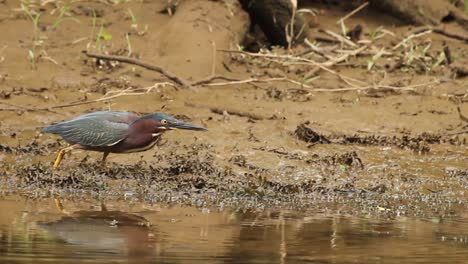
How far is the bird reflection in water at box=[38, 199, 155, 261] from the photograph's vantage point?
5.41 metres

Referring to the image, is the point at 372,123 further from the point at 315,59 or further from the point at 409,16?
the point at 409,16

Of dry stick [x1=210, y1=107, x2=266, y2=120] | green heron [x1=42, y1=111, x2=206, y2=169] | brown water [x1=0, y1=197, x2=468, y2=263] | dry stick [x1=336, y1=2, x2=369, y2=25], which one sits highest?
dry stick [x1=336, y1=2, x2=369, y2=25]

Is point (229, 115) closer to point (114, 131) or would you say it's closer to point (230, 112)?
point (230, 112)

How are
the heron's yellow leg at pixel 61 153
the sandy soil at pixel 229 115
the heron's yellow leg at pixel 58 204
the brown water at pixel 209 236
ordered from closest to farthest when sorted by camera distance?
the brown water at pixel 209 236 < the heron's yellow leg at pixel 58 204 < the sandy soil at pixel 229 115 < the heron's yellow leg at pixel 61 153

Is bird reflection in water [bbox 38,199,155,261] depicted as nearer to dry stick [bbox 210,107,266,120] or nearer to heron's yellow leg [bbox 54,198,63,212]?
heron's yellow leg [bbox 54,198,63,212]

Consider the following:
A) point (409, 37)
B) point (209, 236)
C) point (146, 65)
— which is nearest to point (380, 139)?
point (409, 37)

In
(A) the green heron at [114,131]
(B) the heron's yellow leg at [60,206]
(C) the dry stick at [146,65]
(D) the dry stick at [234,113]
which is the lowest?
(B) the heron's yellow leg at [60,206]

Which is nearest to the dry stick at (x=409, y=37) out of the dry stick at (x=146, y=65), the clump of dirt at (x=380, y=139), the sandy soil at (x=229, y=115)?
the sandy soil at (x=229, y=115)

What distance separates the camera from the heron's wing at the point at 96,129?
737 cm

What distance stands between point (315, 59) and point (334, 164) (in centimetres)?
209

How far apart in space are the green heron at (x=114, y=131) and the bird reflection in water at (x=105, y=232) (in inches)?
31.1

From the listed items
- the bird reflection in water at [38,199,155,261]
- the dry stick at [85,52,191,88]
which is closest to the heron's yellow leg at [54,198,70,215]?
the bird reflection in water at [38,199,155,261]

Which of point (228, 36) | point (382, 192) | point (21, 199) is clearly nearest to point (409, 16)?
point (228, 36)

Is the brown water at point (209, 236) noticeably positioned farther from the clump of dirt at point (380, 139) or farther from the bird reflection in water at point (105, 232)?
the clump of dirt at point (380, 139)
